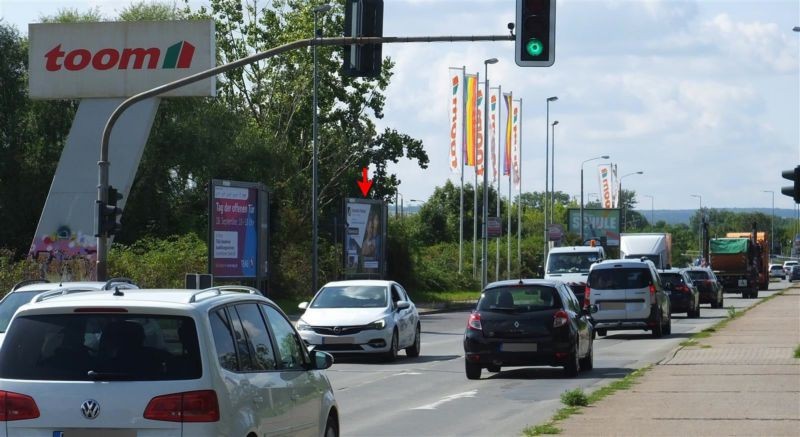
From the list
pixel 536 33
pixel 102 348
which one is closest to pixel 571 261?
pixel 536 33

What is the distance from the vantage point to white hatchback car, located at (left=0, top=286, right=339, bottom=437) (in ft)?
24.5

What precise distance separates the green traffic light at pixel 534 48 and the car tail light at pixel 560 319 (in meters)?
4.63

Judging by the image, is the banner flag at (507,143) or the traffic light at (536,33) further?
the banner flag at (507,143)

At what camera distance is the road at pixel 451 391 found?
14508 millimetres

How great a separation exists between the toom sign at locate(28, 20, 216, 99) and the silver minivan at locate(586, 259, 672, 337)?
47.6ft

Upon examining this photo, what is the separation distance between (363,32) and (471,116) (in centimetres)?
4493

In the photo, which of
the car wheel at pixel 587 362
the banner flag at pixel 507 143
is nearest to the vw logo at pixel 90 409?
the car wheel at pixel 587 362

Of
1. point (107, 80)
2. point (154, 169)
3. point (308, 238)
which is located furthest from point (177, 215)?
point (107, 80)

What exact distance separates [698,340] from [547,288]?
848 centimetres

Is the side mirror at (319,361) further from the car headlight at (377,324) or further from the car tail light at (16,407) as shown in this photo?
the car headlight at (377,324)

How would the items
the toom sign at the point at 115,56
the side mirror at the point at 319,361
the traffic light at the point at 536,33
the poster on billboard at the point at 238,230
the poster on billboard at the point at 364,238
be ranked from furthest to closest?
1. the poster on billboard at the point at 364,238
2. the toom sign at the point at 115,56
3. the poster on billboard at the point at 238,230
4. the traffic light at the point at 536,33
5. the side mirror at the point at 319,361

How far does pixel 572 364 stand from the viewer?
20.5m

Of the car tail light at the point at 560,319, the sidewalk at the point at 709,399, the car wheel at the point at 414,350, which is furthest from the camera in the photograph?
the car wheel at the point at 414,350

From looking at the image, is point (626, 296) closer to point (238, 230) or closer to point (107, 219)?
point (238, 230)
